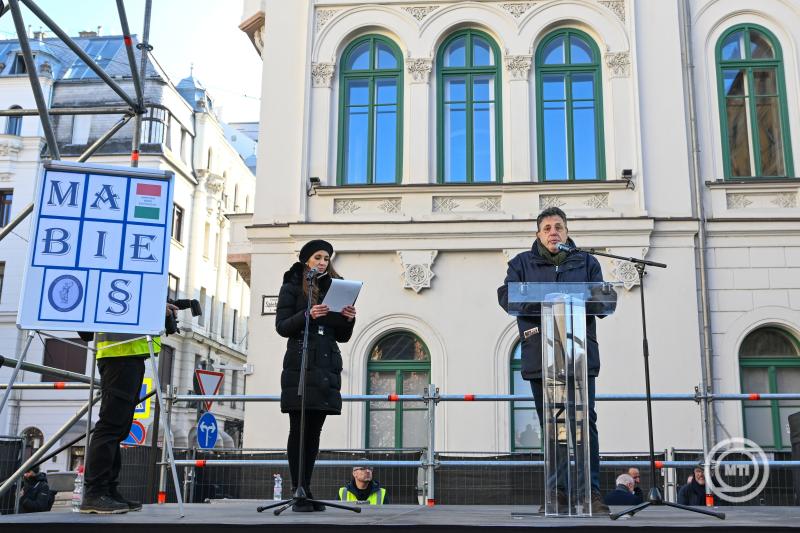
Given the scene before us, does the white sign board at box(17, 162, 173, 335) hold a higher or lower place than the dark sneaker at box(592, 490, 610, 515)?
higher

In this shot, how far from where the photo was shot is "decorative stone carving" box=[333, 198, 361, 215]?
1691cm

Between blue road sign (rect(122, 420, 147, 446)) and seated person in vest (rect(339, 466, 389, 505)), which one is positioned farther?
blue road sign (rect(122, 420, 147, 446))

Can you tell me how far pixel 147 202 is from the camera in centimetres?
700

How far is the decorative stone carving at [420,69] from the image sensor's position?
56.9 ft

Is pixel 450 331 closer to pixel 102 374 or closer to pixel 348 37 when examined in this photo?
pixel 348 37

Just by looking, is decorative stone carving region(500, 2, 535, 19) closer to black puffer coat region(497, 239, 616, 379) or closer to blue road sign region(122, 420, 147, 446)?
blue road sign region(122, 420, 147, 446)

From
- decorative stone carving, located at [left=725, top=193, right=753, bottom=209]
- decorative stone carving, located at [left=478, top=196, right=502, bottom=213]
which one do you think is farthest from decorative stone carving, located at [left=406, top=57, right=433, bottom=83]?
decorative stone carving, located at [left=725, top=193, right=753, bottom=209]

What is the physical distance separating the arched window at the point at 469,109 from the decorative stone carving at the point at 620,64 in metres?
2.07

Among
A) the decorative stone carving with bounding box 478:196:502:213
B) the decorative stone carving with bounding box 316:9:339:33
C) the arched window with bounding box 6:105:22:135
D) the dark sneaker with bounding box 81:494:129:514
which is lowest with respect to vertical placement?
the dark sneaker with bounding box 81:494:129:514

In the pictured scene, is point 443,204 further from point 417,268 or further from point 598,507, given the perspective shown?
point 598,507

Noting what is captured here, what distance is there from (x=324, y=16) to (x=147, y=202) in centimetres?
1171

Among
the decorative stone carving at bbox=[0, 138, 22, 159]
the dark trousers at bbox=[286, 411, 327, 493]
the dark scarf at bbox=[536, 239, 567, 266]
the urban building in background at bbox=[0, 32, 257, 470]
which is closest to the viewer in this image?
the dark scarf at bbox=[536, 239, 567, 266]

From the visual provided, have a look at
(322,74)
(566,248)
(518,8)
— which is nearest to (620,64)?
(518,8)

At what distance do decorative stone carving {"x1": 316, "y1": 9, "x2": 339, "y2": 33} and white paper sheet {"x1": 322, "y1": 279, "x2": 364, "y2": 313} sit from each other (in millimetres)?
11654
